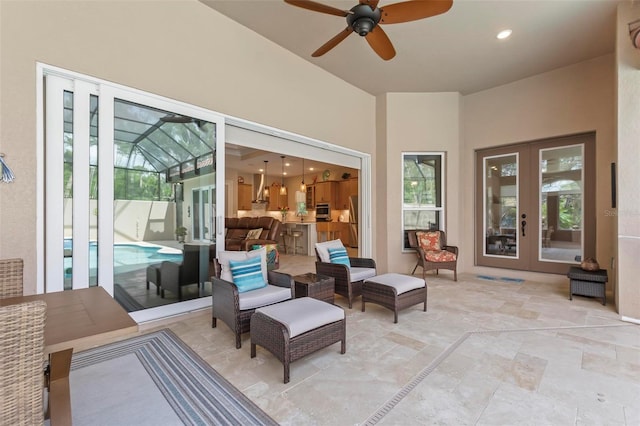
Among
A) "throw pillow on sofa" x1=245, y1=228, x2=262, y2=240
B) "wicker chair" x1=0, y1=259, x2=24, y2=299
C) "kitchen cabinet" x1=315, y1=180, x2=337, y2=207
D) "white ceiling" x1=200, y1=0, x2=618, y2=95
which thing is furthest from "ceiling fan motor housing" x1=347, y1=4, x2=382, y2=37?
"kitchen cabinet" x1=315, y1=180, x2=337, y2=207

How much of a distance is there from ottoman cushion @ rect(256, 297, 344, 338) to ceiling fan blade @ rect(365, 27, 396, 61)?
2.60m

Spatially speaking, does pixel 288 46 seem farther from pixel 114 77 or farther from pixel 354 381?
pixel 354 381

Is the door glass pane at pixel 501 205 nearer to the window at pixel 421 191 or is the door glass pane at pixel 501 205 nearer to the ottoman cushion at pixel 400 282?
the window at pixel 421 191

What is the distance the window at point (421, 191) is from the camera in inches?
234

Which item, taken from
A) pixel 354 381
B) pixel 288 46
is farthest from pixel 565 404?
pixel 288 46

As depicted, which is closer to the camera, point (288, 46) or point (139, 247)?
point (139, 247)

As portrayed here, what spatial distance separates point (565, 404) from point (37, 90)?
178 inches

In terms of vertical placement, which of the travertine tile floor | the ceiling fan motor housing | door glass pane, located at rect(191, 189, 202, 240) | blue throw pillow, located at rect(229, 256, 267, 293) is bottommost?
the travertine tile floor

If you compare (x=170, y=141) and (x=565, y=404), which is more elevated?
(x=170, y=141)

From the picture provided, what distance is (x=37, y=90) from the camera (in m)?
2.44

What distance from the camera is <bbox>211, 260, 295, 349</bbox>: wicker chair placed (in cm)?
262

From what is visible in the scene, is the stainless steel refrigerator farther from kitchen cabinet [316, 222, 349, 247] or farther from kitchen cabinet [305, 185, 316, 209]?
kitchen cabinet [305, 185, 316, 209]

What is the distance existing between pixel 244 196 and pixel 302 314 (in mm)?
8860

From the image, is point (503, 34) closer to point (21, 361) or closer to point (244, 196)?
point (21, 361)
